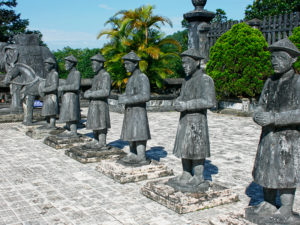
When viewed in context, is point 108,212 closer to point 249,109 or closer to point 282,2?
point 249,109

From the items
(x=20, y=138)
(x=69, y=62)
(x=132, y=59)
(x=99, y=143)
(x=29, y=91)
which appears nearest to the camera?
(x=132, y=59)

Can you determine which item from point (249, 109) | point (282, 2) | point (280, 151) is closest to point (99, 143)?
point (280, 151)

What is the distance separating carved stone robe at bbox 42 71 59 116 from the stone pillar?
7881 millimetres

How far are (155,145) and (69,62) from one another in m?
3.00

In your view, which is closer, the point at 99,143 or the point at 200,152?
the point at 200,152

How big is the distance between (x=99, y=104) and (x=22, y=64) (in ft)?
19.6

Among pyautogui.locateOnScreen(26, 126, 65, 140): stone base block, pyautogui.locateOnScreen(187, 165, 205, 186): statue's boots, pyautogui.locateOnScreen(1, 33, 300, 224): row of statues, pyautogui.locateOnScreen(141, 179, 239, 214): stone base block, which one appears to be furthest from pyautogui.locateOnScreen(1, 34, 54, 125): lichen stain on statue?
pyautogui.locateOnScreen(187, 165, 205, 186): statue's boots

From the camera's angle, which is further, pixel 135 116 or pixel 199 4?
pixel 199 4

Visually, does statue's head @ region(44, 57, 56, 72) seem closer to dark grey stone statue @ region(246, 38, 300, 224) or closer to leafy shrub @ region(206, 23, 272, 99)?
dark grey stone statue @ region(246, 38, 300, 224)

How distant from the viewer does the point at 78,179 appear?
6.55 meters

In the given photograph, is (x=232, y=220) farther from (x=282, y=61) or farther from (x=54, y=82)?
(x=54, y=82)

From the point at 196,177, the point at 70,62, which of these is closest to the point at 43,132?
the point at 70,62

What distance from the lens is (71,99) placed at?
28.1 ft

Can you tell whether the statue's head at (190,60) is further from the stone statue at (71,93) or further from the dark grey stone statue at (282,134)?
the stone statue at (71,93)
